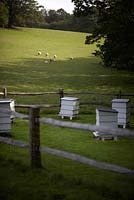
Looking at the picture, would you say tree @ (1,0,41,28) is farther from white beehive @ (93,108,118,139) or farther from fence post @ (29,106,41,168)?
fence post @ (29,106,41,168)

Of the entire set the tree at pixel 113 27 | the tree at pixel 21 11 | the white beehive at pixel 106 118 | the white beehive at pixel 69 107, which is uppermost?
the tree at pixel 21 11

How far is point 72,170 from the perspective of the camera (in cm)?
879

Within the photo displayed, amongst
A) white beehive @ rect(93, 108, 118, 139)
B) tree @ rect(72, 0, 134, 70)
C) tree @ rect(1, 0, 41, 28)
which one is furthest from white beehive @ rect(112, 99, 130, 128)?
tree @ rect(1, 0, 41, 28)

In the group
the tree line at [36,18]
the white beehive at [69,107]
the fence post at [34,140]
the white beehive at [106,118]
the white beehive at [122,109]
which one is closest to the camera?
the fence post at [34,140]

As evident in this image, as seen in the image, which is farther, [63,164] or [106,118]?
[106,118]

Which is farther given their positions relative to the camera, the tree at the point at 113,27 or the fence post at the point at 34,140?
the tree at the point at 113,27

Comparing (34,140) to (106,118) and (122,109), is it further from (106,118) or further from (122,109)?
(122,109)

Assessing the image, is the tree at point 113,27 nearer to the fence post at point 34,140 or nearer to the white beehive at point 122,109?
the white beehive at point 122,109

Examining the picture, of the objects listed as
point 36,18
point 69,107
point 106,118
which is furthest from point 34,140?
point 36,18

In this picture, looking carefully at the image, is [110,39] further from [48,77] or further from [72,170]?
[72,170]

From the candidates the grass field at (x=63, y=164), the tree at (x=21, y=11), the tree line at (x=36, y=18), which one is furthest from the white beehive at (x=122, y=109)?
the tree at (x=21, y=11)

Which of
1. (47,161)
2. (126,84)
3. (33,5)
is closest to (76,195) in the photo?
(47,161)

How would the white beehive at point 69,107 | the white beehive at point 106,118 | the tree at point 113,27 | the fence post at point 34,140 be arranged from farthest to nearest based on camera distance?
the tree at point 113,27 → the white beehive at point 69,107 → the white beehive at point 106,118 → the fence post at point 34,140

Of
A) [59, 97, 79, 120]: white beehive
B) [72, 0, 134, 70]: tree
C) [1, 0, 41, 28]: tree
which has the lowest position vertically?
[59, 97, 79, 120]: white beehive
